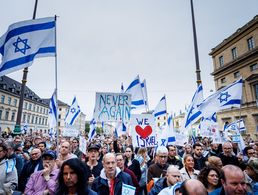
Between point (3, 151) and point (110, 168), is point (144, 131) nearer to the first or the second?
point (110, 168)

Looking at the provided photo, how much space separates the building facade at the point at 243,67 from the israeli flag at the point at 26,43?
25127 mm

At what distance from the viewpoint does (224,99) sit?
816 centimetres

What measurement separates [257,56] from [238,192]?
31.8 m

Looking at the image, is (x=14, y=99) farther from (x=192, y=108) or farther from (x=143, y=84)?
(x=192, y=108)

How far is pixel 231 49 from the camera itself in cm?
3425

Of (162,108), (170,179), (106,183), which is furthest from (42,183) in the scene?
(162,108)

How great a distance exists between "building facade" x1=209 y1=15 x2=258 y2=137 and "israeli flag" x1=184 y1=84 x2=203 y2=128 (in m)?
19.3

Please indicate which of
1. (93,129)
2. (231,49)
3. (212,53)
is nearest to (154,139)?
(93,129)

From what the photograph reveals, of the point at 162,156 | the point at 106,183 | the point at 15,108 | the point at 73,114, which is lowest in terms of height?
the point at 106,183

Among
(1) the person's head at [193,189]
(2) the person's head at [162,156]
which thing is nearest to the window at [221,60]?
(2) the person's head at [162,156]

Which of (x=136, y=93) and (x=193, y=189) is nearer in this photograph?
(x=193, y=189)

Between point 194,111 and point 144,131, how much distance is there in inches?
128

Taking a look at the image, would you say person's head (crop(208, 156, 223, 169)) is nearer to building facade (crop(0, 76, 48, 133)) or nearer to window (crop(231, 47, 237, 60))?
window (crop(231, 47, 237, 60))

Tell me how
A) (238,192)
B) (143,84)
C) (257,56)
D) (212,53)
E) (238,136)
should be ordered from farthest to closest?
1. (212,53)
2. (257,56)
3. (143,84)
4. (238,136)
5. (238,192)
